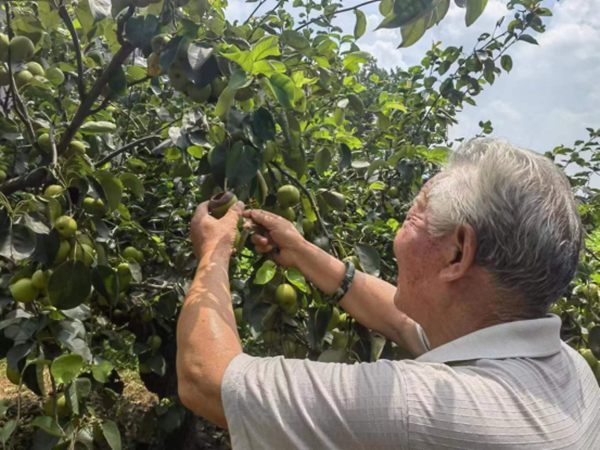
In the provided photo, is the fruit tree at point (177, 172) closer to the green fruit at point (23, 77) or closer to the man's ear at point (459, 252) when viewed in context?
the green fruit at point (23, 77)

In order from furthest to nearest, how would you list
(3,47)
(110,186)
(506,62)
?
(506,62) → (3,47) → (110,186)

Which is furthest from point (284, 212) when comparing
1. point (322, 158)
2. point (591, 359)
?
point (591, 359)

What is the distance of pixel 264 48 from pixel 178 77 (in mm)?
343

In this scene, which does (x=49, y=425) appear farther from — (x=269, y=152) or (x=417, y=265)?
(x=417, y=265)

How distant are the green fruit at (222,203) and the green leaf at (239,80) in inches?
16.0

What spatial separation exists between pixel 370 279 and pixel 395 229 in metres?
0.45

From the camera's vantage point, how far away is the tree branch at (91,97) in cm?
169

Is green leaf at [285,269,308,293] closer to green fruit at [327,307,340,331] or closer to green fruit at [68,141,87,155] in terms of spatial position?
green fruit at [327,307,340,331]

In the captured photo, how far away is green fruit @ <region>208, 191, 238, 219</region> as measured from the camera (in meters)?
1.56

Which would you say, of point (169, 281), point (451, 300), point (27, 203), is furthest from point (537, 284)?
point (169, 281)

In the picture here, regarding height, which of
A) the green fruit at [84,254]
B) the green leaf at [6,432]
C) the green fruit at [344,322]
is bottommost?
the green leaf at [6,432]

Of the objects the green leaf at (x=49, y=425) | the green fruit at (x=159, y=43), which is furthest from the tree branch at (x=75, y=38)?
the green leaf at (x=49, y=425)

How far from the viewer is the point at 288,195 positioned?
1.70 meters

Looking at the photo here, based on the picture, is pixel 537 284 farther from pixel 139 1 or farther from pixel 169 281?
pixel 169 281
